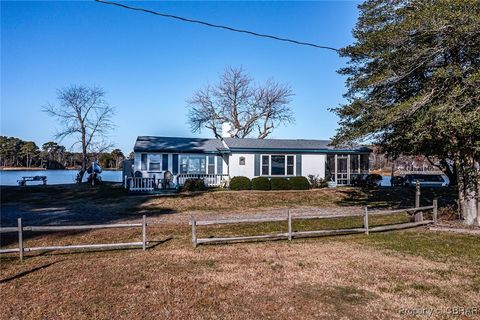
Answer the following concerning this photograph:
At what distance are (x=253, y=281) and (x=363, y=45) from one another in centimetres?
1049

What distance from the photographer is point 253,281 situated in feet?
22.5

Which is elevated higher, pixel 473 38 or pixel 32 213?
pixel 473 38

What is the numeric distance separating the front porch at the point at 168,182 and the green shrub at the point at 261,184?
104 inches

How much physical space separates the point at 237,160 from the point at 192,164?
3.53m

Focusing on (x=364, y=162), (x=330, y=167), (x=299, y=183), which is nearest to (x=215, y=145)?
(x=299, y=183)

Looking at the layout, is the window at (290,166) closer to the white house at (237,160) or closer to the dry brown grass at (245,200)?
the white house at (237,160)

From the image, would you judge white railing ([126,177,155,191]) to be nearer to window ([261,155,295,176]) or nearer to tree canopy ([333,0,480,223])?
window ([261,155,295,176])

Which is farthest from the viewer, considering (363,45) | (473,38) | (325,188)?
(325,188)

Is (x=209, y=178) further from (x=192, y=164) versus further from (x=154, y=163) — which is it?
(x=154, y=163)

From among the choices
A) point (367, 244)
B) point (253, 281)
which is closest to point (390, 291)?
point (253, 281)

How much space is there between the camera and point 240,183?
24750mm

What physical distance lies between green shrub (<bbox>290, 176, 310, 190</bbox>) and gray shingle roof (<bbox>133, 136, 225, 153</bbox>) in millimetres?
6140

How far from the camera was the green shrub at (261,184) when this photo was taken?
24.8 metres

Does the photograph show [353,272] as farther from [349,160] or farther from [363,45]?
[349,160]
